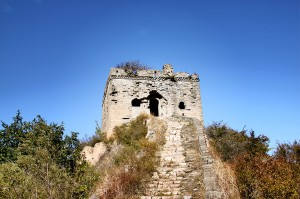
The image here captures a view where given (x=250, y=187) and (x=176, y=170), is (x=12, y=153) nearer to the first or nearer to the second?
(x=176, y=170)

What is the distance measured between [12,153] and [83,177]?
41.7 ft

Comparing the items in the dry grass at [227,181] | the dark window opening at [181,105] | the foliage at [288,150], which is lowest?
the dry grass at [227,181]

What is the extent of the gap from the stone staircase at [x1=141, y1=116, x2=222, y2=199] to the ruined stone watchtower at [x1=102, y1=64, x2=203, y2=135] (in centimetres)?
623

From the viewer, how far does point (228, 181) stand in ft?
30.0

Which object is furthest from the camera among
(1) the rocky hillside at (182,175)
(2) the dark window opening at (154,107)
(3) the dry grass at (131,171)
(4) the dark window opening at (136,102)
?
(2) the dark window opening at (154,107)

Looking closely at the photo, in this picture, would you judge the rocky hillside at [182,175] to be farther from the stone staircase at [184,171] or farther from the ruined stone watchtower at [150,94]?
the ruined stone watchtower at [150,94]

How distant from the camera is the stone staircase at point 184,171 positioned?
8.74 m

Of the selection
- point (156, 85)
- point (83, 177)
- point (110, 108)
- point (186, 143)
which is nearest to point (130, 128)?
point (110, 108)

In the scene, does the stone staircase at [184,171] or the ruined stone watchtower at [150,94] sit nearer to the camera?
the stone staircase at [184,171]

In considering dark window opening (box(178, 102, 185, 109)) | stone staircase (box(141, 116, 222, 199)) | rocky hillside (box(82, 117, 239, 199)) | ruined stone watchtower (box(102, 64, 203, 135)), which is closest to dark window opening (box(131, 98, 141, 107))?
ruined stone watchtower (box(102, 64, 203, 135))

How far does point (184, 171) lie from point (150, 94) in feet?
35.6

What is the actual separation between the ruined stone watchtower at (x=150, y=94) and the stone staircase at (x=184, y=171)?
6.23m

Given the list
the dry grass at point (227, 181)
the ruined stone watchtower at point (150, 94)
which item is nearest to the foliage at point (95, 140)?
the ruined stone watchtower at point (150, 94)

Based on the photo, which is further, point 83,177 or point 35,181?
point 83,177
